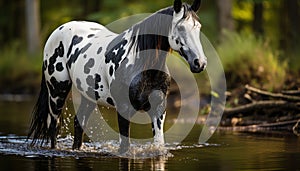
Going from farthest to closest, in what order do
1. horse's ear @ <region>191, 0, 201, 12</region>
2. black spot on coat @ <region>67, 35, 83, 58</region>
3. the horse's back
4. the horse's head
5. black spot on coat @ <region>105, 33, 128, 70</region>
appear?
1. black spot on coat @ <region>67, 35, 83, 58</region>
2. the horse's back
3. black spot on coat @ <region>105, 33, 128, 70</region>
4. horse's ear @ <region>191, 0, 201, 12</region>
5. the horse's head

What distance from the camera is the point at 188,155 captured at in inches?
409

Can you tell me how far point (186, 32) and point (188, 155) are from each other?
160cm

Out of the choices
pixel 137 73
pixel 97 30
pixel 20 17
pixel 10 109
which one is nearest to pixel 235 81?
pixel 10 109

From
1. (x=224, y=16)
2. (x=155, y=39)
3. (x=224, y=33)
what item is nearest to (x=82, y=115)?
(x=155, y=39)

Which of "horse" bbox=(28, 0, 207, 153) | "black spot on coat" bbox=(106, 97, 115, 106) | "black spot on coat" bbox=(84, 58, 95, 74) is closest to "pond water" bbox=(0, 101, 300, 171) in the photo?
"horse" bbox=(28, 0, 207, 153)

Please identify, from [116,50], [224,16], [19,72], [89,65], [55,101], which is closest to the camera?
[116,50]

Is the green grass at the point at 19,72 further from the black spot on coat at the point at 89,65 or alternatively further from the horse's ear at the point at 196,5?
the horse's ear at the point at 196,5

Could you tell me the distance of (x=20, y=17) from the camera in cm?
3544

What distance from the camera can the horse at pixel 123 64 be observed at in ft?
32.2

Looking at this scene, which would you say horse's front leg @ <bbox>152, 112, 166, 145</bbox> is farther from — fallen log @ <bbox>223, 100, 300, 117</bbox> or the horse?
fallen log @ <bbox>223, 100, 300, 117</bbox>

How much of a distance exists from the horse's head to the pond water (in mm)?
1251

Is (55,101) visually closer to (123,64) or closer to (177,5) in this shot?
(123,64)

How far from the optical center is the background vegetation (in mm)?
18047

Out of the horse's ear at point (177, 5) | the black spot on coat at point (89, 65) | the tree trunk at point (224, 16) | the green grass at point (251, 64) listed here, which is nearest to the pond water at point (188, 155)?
the black spot on coat at point (89, 65)
